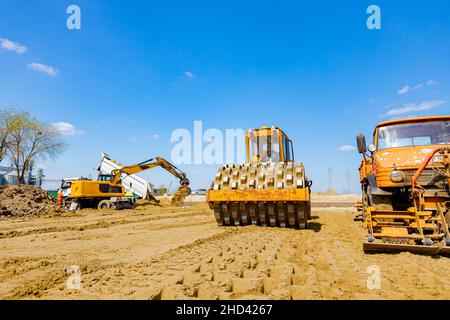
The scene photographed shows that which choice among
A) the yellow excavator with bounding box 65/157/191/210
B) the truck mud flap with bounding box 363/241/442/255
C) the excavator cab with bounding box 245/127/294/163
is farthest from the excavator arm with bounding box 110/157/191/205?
the truck mud flap with bounding box 363/241/442/255

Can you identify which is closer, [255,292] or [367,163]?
[255,292]

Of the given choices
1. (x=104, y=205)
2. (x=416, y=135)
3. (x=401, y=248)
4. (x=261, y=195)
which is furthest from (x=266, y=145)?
(x=104, y=205)

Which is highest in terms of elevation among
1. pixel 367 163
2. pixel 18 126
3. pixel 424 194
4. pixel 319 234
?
pixel 18 126

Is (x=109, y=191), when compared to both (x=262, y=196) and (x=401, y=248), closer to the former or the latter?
(x=262, y=196)

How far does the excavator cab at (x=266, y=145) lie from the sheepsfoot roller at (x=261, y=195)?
1367 millimetres

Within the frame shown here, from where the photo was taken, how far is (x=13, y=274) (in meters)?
3.66

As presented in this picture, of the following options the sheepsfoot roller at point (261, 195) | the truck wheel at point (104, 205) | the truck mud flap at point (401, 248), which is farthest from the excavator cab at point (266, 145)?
the truck wheel at point (104, 205)

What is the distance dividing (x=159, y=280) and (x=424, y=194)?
4.52 metres

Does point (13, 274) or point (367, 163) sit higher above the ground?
point (367, 163)

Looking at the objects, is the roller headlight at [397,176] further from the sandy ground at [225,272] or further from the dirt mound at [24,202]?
the dirt mound at [24,202]
